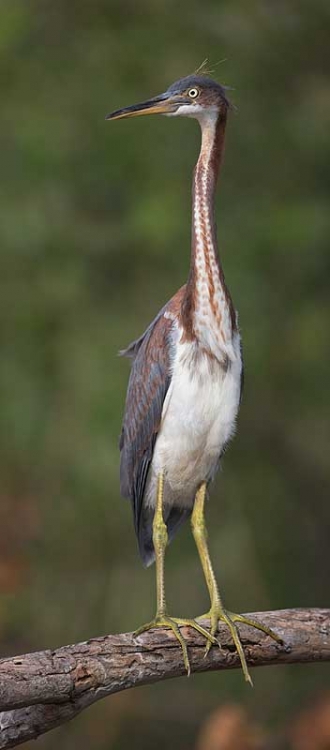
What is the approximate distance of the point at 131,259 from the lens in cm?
684

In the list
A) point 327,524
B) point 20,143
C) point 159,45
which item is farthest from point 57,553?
point 159,45

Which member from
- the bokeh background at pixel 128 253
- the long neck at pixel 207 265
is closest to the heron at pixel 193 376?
the long neck at pixel 207 265

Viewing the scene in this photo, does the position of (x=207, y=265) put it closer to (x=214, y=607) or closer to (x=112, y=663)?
(x=214, y=607)

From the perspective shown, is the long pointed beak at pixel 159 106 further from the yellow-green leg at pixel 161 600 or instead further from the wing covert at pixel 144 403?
the yellow-green leg at pixel 161 600

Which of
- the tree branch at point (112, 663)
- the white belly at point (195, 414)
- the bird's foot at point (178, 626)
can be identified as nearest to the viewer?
the tree branch at point (112, 663)

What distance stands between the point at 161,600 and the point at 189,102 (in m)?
1.50

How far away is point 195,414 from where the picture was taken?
387 centimetres

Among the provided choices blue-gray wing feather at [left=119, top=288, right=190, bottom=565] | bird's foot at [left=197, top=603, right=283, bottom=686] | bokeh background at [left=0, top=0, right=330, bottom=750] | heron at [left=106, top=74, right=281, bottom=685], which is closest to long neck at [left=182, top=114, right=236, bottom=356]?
heron at [left=106, top=74, right=281, bottom=685]

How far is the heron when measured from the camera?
12.3 ft

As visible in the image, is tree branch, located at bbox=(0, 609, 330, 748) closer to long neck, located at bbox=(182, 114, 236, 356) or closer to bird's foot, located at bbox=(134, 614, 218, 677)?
bird's foot, located at bbox=(134, 614, 218, 677)

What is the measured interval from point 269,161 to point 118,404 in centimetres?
162

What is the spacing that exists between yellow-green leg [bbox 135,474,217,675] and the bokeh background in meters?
2.37

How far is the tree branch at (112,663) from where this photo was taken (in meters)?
3.08

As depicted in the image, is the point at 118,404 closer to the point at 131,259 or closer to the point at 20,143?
the point at 131,259
